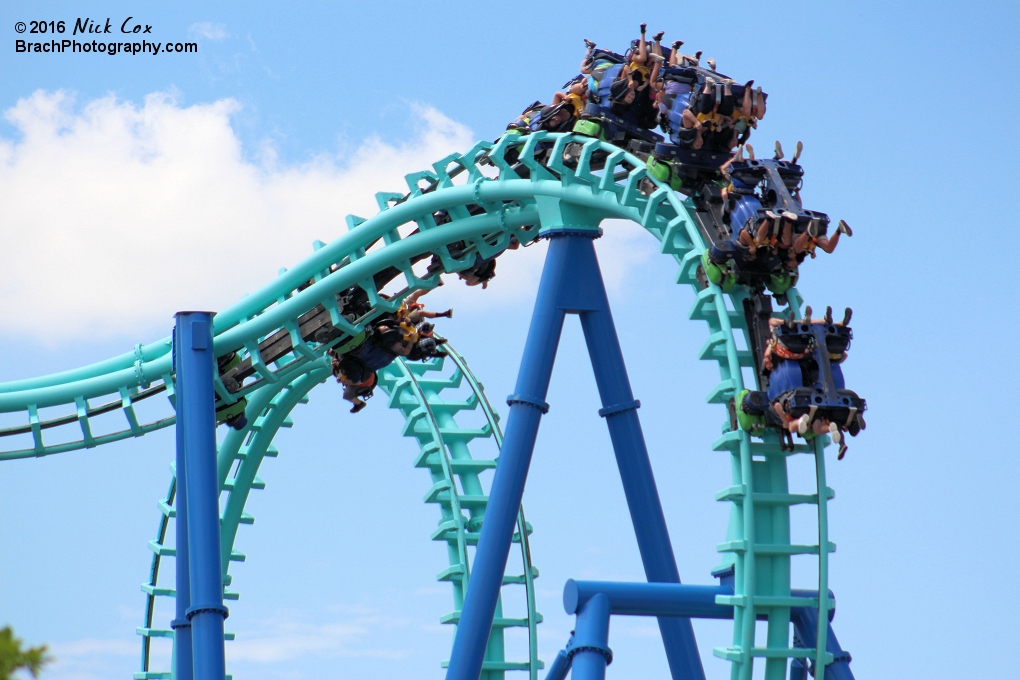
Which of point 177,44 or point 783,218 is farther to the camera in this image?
point 177,44

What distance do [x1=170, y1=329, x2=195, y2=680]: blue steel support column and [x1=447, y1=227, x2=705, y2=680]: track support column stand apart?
3.24 meters

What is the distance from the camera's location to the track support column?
10.0 meters

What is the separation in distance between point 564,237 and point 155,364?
4.45 m

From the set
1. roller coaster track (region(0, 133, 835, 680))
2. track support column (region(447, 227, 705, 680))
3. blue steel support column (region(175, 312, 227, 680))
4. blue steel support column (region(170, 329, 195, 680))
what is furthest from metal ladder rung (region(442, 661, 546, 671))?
track support column (region(447, 227, 705, 680))

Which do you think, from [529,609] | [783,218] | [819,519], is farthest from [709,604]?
[529,609]

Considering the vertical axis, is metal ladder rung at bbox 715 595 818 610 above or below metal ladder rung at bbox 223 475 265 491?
below

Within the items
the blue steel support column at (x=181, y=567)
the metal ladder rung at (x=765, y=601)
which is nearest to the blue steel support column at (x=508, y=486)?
the metal ladder rung at (x=765, y=601)

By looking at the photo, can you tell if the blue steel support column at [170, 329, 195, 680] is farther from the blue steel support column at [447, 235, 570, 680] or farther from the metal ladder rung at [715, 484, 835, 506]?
→ the metal ladder rung at [715, 484, 835, 506]

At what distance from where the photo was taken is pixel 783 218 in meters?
8.65

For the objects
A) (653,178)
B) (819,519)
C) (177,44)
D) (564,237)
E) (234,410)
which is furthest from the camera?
(234,410)

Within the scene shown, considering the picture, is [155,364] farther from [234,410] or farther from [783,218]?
[783,218]

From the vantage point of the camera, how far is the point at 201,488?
39.0 feet

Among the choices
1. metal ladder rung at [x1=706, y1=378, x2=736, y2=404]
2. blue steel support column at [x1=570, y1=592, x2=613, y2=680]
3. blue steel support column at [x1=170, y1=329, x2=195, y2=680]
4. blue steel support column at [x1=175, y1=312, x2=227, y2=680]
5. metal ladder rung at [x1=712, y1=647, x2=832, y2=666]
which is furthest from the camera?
blue steel support column at [x1=170, y1=329, x2=195, y2=680]

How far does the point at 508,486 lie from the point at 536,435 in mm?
407
